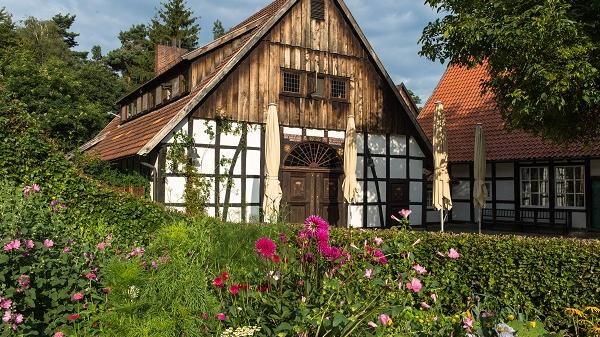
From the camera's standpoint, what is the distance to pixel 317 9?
15.0m

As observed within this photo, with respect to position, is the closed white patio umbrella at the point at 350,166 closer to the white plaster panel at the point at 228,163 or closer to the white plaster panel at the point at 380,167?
the white plaster panel at the point at 380,167

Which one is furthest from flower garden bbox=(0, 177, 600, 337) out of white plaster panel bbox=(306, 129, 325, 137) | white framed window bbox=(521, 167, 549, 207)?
white framed window bbox=(521, 167, 549, 207)

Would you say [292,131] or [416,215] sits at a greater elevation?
[292,131]

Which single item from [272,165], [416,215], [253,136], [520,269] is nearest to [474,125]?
[416,215]

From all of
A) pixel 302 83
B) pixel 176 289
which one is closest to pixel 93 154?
pixel 302 83

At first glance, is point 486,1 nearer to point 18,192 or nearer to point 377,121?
point 377,121

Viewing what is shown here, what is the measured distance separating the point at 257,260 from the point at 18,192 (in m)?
3.04

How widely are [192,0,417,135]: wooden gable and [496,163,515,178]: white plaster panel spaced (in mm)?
5063

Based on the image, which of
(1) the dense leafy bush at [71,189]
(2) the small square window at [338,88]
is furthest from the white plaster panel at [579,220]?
(1) the dense leafy bush at [71,189]

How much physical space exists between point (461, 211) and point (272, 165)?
11.0 metres

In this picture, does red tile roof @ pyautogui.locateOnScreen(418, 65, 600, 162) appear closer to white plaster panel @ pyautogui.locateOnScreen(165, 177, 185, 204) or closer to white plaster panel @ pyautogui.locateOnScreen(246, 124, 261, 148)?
white plaster panel @ pyautogui.locateOnScreen(246, 124, 261, 148)

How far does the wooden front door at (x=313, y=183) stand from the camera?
1443 centimetres

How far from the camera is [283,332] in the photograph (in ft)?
10.6

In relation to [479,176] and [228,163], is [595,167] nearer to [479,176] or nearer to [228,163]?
[479,176]
